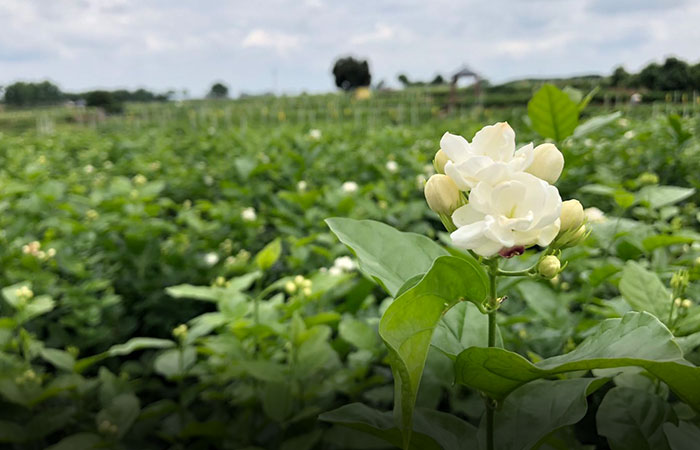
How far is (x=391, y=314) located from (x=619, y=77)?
22.4 feet

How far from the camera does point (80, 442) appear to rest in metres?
1.10

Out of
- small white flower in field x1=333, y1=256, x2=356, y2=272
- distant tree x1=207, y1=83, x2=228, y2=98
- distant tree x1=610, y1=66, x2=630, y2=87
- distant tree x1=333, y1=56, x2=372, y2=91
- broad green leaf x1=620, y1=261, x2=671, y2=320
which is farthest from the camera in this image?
distant tree x1=333, y1=56, x2=372, y2=91

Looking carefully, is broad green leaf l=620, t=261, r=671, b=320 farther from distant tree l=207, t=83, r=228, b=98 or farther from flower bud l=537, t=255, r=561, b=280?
distant tree l=207, t=83, r=228, b=98

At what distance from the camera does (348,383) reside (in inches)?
47.3

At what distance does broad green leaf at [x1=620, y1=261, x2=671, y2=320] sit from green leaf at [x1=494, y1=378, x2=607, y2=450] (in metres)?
0.28

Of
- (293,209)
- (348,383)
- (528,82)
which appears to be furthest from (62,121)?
(348,383)

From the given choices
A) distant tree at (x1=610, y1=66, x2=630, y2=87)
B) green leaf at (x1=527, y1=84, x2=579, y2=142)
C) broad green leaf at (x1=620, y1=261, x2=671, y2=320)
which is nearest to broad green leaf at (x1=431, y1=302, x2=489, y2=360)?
broad green leaf at (x1=620, y1=261, x2=671, y2=320)

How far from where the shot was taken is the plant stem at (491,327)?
56cm

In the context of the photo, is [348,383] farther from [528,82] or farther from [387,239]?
[528,82]

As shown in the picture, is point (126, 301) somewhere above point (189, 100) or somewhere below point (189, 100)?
below

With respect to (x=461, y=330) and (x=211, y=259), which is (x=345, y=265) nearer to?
(x=211, y=259)

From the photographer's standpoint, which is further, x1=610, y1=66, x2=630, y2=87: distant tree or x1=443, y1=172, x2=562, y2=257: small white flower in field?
x1=610, y1=66, x2=630, y2=87: distant tree

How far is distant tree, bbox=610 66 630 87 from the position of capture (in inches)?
236

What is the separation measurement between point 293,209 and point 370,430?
2295mm
